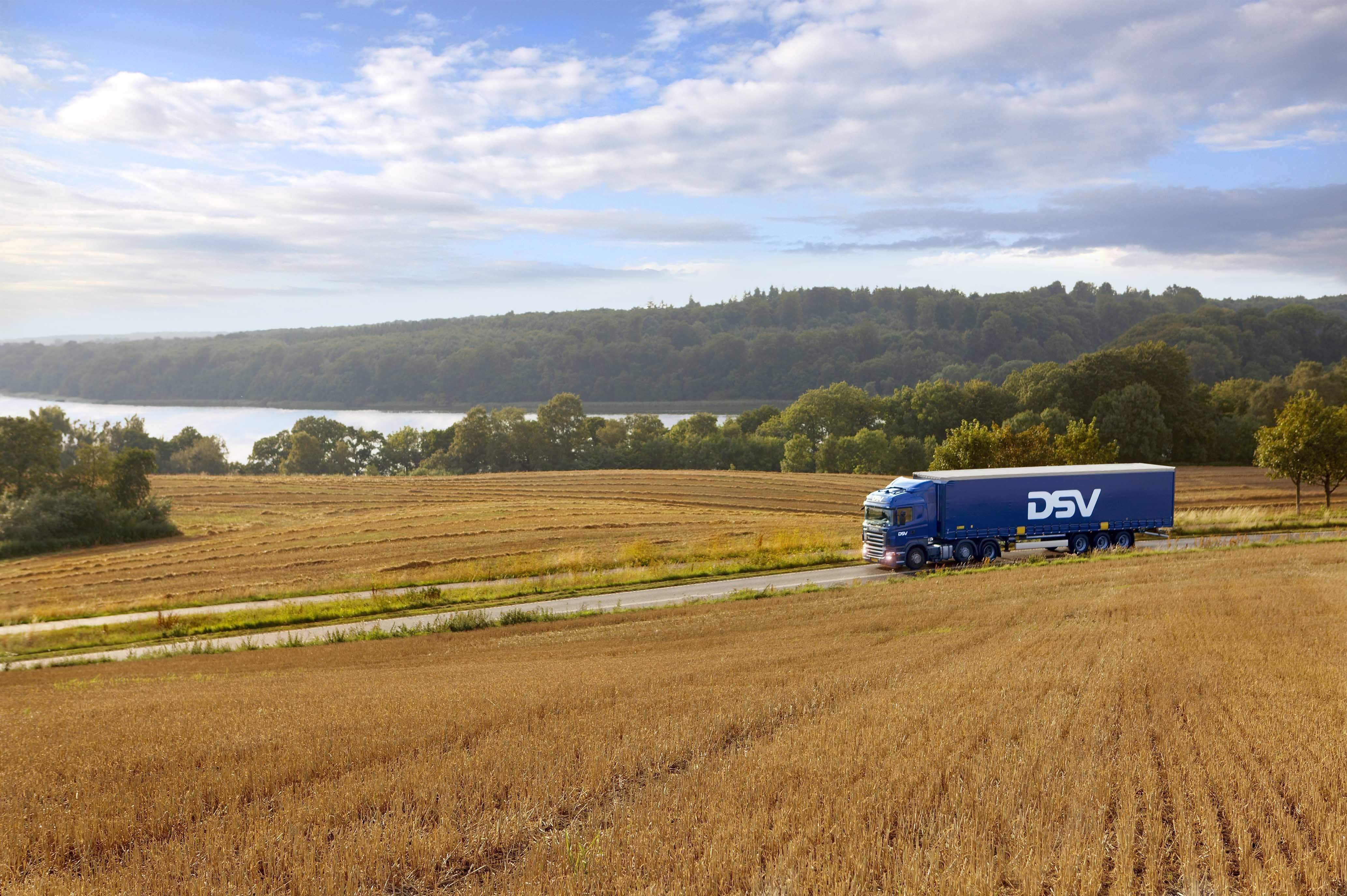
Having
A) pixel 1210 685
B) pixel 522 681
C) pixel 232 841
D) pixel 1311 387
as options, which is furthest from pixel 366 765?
pixel 1311 387

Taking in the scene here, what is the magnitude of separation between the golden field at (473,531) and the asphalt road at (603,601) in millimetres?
1673

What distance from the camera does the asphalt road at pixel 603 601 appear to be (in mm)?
25547

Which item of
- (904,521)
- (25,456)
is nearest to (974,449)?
(904,521)

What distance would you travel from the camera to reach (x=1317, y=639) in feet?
44.8

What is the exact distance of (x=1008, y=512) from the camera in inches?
1345

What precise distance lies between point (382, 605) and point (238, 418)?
148974 millimetres

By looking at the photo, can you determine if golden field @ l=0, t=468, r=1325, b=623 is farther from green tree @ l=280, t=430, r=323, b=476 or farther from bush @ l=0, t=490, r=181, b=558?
green tree @ l=280, t=430, r=323, b=476

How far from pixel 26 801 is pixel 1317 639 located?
17.4 m

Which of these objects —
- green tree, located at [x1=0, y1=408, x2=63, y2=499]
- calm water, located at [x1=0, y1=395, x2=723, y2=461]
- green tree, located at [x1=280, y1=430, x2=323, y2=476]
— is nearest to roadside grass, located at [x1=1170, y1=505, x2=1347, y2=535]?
calm water, located at [x1=0, y1=395, x2=723, y2=461]

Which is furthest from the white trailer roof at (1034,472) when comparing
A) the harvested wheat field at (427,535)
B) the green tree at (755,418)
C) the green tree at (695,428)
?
the green tree at (755,418)

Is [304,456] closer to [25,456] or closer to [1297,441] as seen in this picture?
[25,456]

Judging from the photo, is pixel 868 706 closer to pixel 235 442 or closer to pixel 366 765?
pixel 366 765

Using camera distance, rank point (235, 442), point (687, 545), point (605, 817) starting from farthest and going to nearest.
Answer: point (235, 442), point (687, 545), point (605, 817)

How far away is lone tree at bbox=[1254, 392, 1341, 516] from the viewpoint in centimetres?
4681
